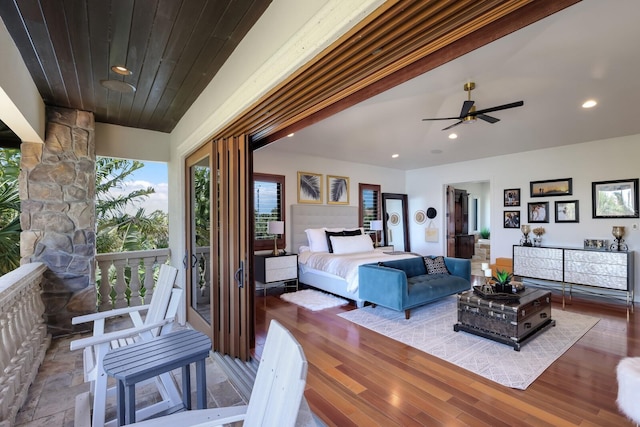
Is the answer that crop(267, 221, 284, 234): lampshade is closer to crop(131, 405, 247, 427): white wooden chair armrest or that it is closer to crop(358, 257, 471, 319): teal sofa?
crop(358, 257, 471, 319): teal sofa

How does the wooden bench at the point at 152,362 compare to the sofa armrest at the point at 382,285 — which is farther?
the sofa armrest at the point at 382,285

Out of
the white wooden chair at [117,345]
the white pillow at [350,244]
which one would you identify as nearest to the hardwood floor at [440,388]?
the white wooden chair at [117,345]

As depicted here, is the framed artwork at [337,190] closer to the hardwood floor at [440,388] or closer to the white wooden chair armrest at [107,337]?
the hardwood floor at [440,388]

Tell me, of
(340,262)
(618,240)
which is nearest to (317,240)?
(340,262)

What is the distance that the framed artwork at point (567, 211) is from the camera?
5.33 metres

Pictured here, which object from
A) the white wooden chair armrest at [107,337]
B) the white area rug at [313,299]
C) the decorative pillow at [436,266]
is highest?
the white wooden chair armrest at [107,337]

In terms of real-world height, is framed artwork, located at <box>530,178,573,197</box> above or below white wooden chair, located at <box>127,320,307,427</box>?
above

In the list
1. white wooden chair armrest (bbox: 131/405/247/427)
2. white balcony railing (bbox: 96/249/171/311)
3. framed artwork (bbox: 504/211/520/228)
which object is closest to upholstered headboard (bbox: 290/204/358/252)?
white balcony railing (bbox: 96/249/171/311)

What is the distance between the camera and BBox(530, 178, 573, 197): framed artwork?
5.39 metres

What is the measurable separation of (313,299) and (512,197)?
461cm

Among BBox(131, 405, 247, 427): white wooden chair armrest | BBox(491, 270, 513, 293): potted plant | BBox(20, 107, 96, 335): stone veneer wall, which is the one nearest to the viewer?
BBox(131, 405, 247, 427): white wooden chair armrest

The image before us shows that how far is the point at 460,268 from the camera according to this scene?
4.55m

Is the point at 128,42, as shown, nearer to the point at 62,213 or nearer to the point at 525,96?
the point at 62,213

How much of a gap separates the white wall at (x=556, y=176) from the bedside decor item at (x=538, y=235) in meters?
0.11
